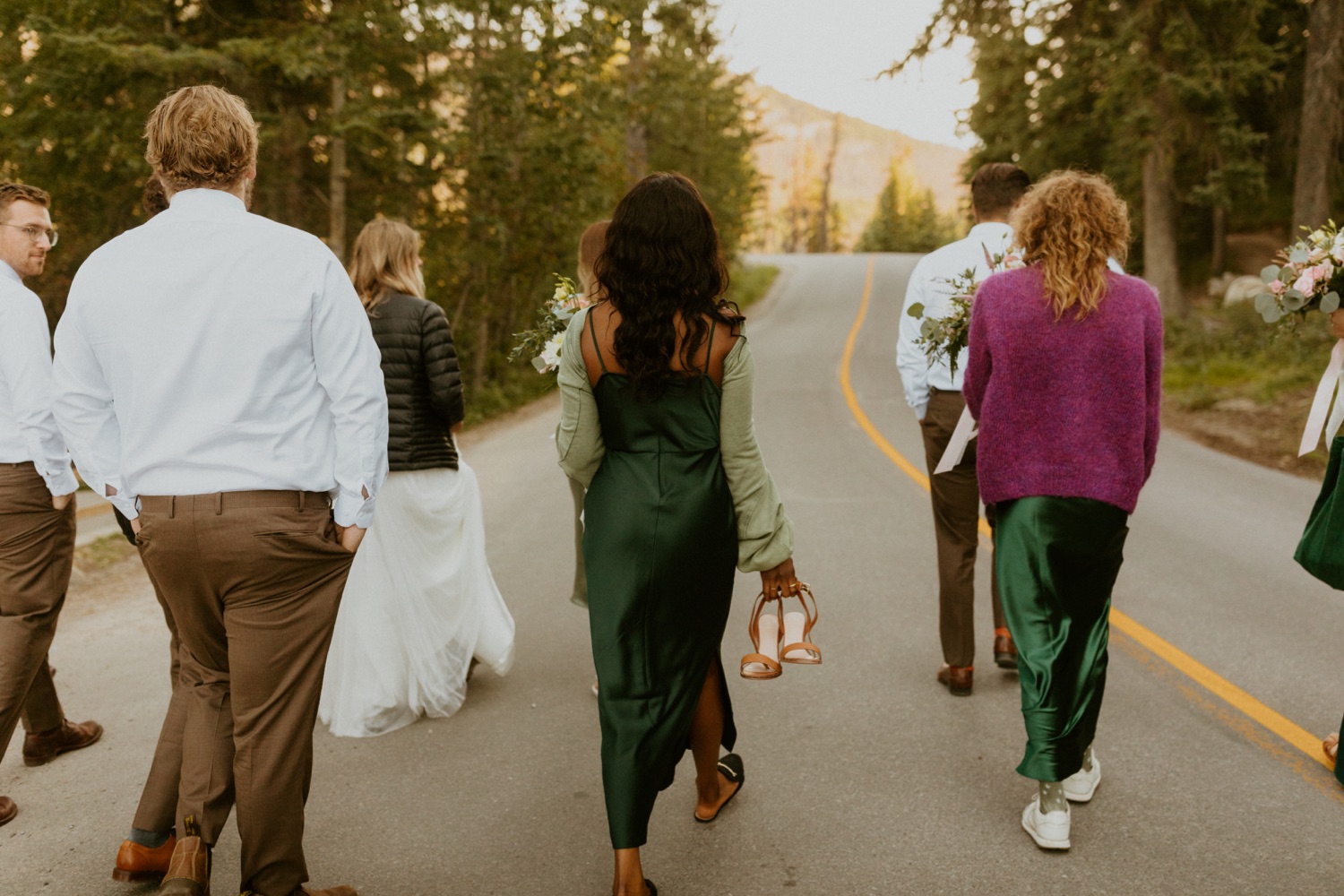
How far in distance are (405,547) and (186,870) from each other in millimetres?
1992

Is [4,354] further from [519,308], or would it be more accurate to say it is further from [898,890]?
[519,308]

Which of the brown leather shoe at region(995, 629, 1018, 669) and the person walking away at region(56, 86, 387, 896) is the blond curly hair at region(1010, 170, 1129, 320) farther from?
the brown leather shoe at region(995, 629, 1018, 669)

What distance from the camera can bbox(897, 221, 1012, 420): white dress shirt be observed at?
4.95m

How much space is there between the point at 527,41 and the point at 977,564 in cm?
1118

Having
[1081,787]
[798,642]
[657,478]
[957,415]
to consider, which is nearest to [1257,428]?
[957,415]

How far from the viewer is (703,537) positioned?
336cm

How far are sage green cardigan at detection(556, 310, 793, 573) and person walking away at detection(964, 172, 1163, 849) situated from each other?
902 millimetres

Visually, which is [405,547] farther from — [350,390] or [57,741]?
[350,390]

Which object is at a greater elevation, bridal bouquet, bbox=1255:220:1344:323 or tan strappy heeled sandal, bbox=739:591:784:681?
bridal bouquet, bbox=1255:220:1344:323

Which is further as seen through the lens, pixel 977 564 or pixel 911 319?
pixel 977 564

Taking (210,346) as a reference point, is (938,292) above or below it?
below

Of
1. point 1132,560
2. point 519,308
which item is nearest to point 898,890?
point 1132,560

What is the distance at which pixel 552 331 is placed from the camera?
182 inches

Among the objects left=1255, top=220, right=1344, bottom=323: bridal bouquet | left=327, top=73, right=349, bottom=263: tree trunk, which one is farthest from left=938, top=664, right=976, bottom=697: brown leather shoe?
left=327, top=73, right=349, bottom=263: tree trunk
